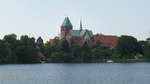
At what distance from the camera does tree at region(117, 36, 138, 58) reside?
144 metres

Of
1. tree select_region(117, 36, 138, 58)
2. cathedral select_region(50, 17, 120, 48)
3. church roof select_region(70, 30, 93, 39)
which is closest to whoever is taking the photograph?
tree select_region(117, 36, 138, 58)

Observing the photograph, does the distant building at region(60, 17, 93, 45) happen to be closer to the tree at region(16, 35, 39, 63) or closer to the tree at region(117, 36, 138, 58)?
the tree at region(117, 36, 138, 58)

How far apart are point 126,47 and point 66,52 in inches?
902

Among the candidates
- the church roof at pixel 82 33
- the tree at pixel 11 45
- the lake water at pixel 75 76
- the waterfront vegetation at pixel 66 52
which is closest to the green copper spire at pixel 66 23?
the church roof at pixel 82 33

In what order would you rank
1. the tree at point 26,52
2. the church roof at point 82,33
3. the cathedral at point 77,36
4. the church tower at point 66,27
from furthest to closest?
the church tower at point 66,27
the church roof at point 82,33
the cathedral at point 77,36
the tree at point 26,52

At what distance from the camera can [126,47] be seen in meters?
145

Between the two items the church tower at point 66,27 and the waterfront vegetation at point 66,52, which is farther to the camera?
the church tower at point 66,27

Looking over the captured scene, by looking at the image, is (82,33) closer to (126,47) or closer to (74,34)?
(74,34)

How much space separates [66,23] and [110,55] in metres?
50.4

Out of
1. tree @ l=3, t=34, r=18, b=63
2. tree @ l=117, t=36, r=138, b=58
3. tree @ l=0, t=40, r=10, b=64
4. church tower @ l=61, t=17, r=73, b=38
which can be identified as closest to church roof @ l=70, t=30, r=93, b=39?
church tower @ l=61, t=17, r=73, b=38

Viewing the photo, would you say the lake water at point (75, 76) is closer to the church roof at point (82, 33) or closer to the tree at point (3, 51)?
the tree at point (3, 51)

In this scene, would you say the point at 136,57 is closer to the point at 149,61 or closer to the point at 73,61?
the point at 149,61

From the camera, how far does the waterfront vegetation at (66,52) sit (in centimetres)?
12319

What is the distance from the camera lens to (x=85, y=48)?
146m
